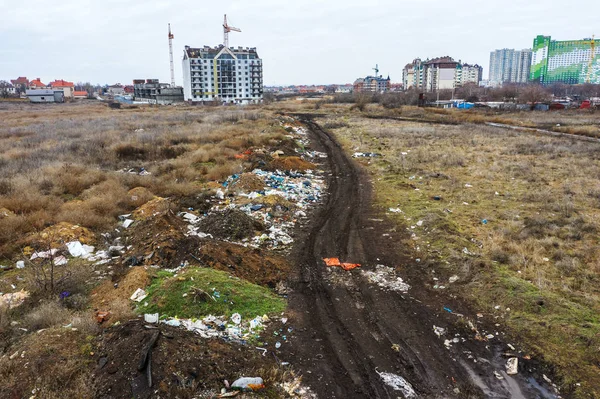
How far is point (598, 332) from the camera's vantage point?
531 cm

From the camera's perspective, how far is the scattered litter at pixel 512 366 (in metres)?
4.76

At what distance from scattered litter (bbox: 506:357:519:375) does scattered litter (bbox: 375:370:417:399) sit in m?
1.41

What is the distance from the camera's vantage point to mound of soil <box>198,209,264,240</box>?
353 inches

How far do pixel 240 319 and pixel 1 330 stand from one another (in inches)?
129

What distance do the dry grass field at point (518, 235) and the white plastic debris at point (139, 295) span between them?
5.18 metres

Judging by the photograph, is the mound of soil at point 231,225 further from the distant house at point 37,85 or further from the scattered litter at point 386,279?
the distant house at point 37,85

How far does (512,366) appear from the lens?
4832 mm

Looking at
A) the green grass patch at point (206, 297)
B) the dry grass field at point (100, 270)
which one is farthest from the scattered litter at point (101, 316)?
the green grass patch at point (206, 297)

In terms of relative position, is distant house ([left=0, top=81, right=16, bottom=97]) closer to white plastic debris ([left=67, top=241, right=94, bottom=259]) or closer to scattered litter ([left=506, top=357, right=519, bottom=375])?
white plastic debris ([left=67, top=241, right=94, bottom=259])

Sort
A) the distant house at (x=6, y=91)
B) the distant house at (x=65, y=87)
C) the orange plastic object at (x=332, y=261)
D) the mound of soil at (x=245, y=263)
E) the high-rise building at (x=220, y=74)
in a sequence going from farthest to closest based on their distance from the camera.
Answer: the distant house at (x=65, y=87) → the distant house at (x=6, y=91) → the high-rise building at (x=220, y=74) → the orange plastic object at (x=332, y=261) → the mound of soil at (x=245, y=263)

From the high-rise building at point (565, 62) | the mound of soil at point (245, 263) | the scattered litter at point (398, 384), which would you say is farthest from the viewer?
the high-rise building at point (565, 62)

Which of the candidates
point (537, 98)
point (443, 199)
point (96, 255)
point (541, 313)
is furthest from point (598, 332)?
point (537, 98)

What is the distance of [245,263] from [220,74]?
82776 mm

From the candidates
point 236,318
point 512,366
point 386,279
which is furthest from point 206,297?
point 512,366
